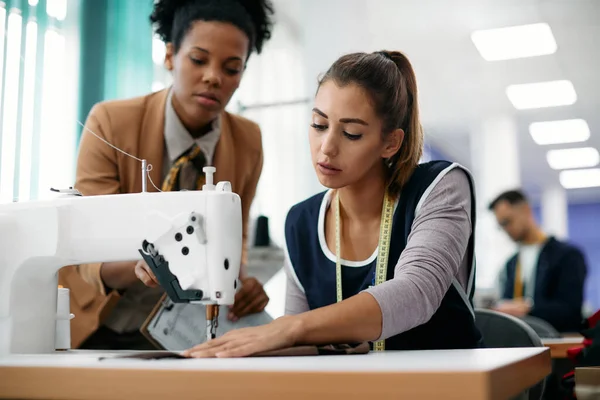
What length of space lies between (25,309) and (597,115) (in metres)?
7.52

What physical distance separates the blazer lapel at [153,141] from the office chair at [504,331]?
0.93 meters

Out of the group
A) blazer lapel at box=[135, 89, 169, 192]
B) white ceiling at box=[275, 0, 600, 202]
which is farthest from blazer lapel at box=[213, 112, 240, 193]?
white ceiling at box=[275, 0, 600, 202]

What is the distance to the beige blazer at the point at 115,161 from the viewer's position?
1738 mm

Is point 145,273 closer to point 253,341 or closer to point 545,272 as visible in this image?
point 253,341

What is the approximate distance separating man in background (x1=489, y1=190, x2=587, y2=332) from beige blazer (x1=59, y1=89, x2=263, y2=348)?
101 inches

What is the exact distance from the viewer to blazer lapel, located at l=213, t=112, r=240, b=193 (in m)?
1.94

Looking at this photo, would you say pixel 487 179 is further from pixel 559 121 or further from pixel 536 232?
pixel 536 232

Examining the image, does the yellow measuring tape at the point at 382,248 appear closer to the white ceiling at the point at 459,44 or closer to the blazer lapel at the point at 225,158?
the blazer lapel at the point at 225,158

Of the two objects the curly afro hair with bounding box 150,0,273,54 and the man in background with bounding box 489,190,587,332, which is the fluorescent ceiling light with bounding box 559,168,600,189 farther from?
the curly afro hair with bounding box 150,0,273,54

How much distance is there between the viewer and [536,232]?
4441 mm

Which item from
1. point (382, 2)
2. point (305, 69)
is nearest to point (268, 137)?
point (305, 69)

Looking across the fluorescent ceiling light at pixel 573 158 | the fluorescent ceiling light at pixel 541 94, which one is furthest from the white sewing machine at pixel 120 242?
the fluorescent ceiling light at pixel 573 158

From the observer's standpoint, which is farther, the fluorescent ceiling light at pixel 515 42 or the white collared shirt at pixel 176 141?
the fluorescent ceiling light at pixel 515 42

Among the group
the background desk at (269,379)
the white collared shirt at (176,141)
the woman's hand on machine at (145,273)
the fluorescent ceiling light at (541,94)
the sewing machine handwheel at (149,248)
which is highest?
the fluorescent ceiling light at (541,94)
